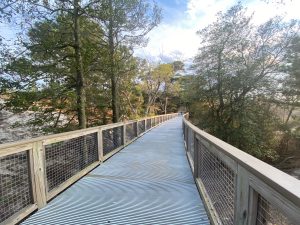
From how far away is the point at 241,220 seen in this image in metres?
1.69

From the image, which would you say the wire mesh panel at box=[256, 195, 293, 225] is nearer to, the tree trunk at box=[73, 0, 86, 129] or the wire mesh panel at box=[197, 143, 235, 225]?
the wire mesh panel at box=[197, 143, 235, 225]

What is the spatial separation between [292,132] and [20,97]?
21.9 m

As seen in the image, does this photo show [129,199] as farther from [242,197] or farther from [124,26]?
[124,26]

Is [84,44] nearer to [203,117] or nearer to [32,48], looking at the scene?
[32,48]

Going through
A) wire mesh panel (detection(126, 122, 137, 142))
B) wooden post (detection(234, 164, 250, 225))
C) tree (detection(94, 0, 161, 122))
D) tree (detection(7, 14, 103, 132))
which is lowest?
wire mesh panel (detection(126, 122, 137, 142))

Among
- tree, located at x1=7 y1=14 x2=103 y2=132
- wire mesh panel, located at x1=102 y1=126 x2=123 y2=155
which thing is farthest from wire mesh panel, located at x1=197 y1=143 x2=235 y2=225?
tree, located at x1=7 y1=14 x2=103 y2=132

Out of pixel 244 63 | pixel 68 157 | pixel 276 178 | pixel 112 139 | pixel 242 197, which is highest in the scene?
pixel 244 63

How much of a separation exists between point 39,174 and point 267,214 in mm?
2384

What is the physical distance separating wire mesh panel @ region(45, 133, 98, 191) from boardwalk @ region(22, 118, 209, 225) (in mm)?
213

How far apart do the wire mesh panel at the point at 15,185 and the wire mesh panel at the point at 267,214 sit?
226 cm

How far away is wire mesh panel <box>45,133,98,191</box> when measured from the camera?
3.51m

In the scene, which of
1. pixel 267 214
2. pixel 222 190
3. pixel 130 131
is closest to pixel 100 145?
pixel 222 190

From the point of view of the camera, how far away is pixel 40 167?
294 cm

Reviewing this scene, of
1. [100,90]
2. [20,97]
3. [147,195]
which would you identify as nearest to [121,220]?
[147,195]
